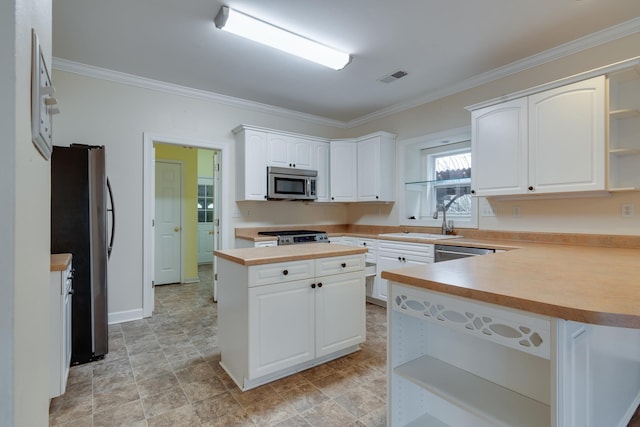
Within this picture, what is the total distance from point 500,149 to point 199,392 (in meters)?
3.18

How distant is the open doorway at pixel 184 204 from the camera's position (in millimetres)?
3492

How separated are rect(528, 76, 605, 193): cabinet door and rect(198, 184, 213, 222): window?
595cm

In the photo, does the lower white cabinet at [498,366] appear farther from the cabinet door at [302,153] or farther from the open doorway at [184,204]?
the cabinet door at [302,153]

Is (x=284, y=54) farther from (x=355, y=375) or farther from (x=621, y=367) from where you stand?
(x=621, y=367)

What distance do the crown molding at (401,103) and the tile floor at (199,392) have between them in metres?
2.67

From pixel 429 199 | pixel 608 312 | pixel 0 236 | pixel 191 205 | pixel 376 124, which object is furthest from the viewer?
pixel 191 205

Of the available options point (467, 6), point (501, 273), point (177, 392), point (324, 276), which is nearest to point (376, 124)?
point (467, 6)

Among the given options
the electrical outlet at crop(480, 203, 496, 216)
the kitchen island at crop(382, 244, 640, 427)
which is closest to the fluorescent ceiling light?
the electrical outlet at crop(480, 203, 496, 216)

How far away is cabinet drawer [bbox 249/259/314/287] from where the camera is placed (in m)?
2.00

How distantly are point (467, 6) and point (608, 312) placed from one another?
2.32 m

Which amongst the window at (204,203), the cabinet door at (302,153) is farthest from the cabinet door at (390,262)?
the window at (204,203)

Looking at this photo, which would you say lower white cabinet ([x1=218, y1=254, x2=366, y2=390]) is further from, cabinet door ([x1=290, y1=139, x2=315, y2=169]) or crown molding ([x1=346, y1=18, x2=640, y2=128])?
crown molding ([x1=346, y1=18, x2=640, y2=128])

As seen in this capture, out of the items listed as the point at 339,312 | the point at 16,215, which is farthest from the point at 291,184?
the point at 16,215

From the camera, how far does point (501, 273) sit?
1297mm
